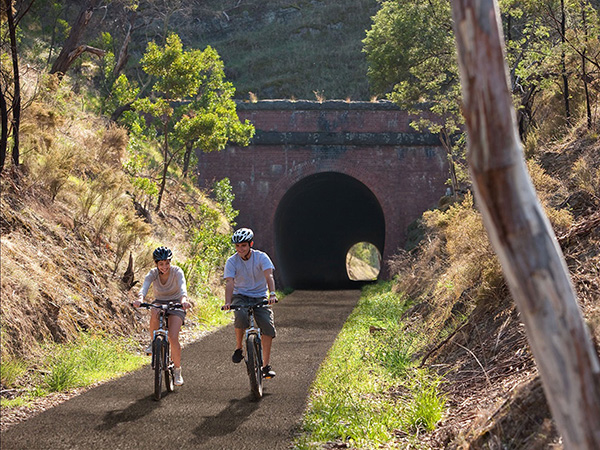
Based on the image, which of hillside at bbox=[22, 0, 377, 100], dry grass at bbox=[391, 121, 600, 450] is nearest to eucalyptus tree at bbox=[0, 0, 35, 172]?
dry grass at bbox=[391, 121, 600, 450]

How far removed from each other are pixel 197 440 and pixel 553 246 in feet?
13.3

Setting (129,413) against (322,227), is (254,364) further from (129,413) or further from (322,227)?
(322,227)

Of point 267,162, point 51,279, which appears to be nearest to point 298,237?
point 267,162

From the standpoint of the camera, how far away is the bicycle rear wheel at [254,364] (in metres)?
7.61

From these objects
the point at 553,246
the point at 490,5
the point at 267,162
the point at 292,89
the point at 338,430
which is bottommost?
the point at 338,430

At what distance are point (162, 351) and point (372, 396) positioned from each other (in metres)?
2.25

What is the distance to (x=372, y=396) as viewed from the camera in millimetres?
7383

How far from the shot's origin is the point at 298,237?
35125mm

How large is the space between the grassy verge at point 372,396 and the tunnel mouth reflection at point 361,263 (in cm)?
4395

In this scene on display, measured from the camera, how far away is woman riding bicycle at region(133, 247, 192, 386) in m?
7.95

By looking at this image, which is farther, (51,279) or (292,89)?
(292,89)

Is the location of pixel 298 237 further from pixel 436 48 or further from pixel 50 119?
pixel 50 119

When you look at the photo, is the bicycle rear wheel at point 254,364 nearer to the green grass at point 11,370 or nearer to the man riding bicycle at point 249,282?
the man riding bicycle at point 249,282

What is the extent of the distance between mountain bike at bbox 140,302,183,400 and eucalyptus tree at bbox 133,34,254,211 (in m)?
12.0
